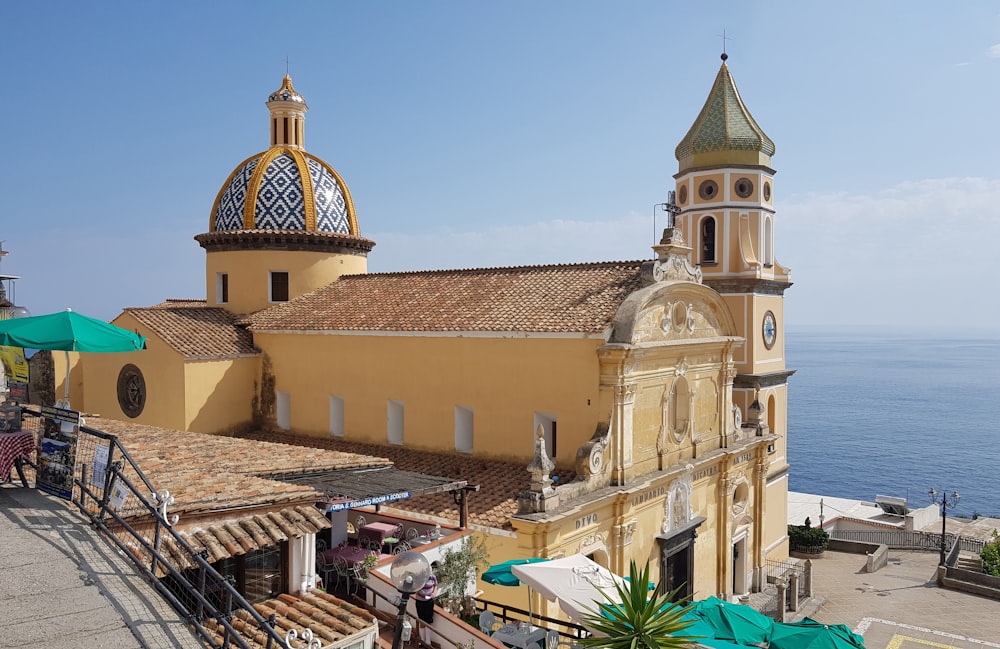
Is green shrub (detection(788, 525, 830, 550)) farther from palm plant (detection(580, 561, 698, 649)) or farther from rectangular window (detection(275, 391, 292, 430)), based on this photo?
palm plant (detection(580, 561, 698, 649))

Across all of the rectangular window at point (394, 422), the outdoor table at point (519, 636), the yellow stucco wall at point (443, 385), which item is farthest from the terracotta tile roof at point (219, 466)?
the rectangular window at point (394, 422)

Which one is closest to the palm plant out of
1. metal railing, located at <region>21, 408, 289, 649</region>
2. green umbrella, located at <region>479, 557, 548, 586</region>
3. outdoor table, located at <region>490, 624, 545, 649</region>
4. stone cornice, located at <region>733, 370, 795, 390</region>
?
outdoor table, located at <region>490, 624, 545, 649</region>

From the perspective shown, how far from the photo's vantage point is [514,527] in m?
13.7

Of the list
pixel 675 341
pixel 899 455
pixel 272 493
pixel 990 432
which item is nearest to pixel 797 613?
pixel 675 341

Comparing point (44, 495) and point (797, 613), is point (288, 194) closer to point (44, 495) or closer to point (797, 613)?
point (44, 495)

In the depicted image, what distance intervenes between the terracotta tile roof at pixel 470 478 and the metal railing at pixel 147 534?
6.12 meters

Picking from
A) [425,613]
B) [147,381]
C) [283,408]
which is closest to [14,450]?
[425,613]

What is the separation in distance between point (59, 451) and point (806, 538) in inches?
1204

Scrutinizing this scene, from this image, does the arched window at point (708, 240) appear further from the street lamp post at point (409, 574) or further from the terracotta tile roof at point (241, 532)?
the street lamp post at point (409, 574)

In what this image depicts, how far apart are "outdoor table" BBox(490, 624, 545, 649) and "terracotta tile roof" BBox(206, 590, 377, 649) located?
2.69m

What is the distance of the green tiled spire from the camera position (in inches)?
1076

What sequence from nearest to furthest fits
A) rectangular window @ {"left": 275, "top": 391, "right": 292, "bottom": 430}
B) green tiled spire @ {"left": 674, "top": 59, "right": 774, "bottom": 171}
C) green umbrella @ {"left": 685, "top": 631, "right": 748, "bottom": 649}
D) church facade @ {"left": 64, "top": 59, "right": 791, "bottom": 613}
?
green umbrella @ {"left": 685, "top": 631, "right": 748, "bottom": 649} → church facade @ {"left": 64, "top": 59, "right": 791, "bottom": 613} → rectangular window @ {"left": 275, "top": 391, "right": 292, "bottom": 430} → green tiled spire @ {"left": 674, "top": 59, "right": 774, "bottom": 171}

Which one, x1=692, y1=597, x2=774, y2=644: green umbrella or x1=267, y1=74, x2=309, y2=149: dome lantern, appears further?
x1=267, y1=74, x2=309, y2=149: dome lantern

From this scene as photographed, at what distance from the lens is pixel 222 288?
23.8 m
